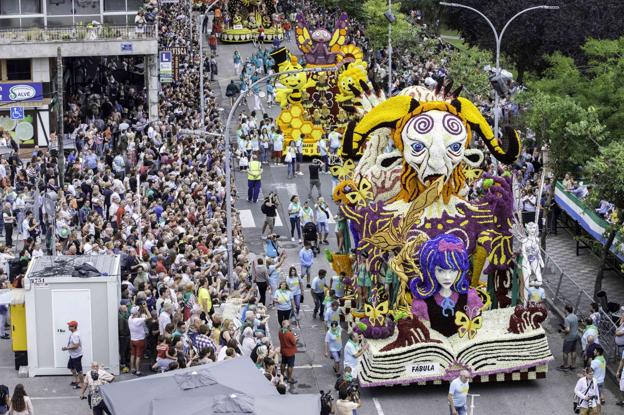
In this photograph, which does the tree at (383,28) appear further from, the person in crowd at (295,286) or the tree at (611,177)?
the person in crowd at (295,286)

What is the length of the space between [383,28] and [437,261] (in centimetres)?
4159

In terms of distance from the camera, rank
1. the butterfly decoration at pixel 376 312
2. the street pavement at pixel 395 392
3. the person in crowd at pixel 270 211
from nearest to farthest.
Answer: the street pavement at pixel 395 392, the butterfly decoration at pixel 376 312, the person in crowd at pixel 270 211

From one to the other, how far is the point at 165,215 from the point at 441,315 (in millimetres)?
10047

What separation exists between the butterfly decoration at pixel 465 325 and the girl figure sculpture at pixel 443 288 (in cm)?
5

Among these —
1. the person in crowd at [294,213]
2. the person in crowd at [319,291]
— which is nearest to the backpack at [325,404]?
the person in crowd at [319,291]

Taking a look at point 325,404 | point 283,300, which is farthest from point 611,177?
point 325,404

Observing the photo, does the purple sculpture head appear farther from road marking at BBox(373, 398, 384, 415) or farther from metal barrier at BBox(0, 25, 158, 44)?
metal barrier at BBox(0, 25, 158, 44)

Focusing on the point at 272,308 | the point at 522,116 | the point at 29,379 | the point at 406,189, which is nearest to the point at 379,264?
the point at 406,189

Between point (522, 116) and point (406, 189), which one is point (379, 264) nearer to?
point (406, 189)

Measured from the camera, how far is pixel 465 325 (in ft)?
102

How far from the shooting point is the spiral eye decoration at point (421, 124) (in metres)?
32.1

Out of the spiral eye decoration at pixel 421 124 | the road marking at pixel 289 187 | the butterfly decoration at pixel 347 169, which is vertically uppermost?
the spiral eye decoration at pixel 421 124

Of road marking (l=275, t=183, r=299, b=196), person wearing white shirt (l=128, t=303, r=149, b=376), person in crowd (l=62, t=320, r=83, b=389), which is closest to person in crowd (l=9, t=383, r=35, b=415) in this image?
person in crowd (l=62, t=320, r=83, b=389)

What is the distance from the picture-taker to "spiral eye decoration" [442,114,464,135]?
3212cm
